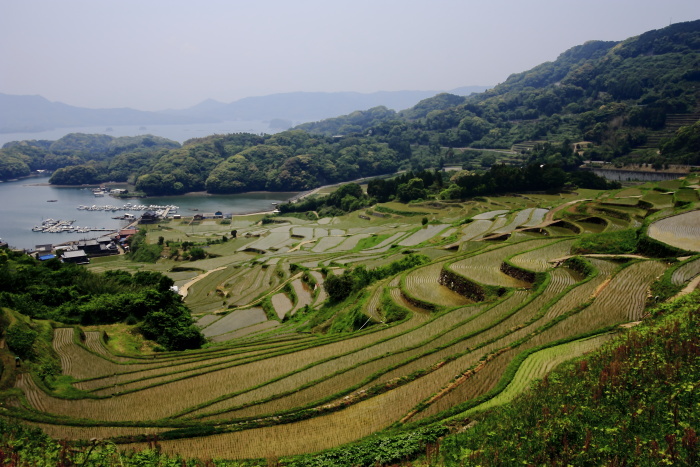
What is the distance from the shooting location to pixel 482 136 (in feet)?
379

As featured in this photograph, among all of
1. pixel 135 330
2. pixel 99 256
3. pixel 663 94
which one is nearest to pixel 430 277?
pixel 135 330

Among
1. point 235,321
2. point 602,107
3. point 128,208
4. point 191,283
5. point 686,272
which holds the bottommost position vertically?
point 191,283

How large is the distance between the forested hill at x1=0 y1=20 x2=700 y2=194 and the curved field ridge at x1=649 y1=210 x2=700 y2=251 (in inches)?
2049

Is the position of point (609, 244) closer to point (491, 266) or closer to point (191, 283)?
point (491, 266)

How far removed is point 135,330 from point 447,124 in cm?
12257

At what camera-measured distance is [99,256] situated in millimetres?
54875

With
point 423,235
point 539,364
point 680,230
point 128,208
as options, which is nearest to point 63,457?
point 539,364

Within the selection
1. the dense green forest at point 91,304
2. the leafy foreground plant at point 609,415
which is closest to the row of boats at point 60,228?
the dense green forest at point 91,304

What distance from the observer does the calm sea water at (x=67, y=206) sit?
2741 inches

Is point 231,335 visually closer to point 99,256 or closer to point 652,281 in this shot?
point 652,281

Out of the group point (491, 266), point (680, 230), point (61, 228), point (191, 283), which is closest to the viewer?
→ point (680, 230)

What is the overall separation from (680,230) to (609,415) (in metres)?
16.8

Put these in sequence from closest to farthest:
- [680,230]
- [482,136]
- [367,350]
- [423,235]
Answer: [367,350] → [680,230] → [423,235] → [482,136]

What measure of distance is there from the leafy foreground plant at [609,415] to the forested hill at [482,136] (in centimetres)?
6830
